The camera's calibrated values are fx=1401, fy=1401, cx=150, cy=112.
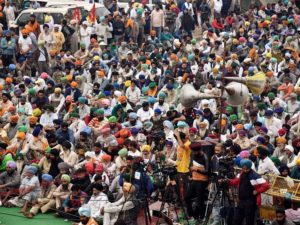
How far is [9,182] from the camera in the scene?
27297 millimetres

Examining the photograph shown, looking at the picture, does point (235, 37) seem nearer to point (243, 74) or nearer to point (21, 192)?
point (243, 74)

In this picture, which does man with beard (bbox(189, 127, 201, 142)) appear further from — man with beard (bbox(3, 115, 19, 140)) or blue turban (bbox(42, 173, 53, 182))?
man with beard (bbox(3, 115, 19, 140))

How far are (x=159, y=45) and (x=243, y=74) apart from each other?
461 centimetres

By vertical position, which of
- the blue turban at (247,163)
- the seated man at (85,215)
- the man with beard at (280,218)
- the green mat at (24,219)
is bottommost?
the green mat at (24,219)

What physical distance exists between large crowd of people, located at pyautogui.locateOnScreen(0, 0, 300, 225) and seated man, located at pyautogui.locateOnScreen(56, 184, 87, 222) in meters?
0.02

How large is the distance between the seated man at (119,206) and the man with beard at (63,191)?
4.97 feet

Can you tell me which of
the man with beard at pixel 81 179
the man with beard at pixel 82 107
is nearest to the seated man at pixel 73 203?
the man with beard at pixel 81 179

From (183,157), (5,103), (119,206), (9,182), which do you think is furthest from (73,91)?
(119,206)

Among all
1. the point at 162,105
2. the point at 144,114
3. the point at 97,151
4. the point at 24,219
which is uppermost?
the point at 162,105

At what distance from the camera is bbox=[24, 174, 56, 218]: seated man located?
2661 centimetres

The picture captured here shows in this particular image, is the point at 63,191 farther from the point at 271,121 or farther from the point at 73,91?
the point at 73,91

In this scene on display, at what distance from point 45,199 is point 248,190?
201 inches

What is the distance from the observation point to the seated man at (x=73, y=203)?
1025 inches

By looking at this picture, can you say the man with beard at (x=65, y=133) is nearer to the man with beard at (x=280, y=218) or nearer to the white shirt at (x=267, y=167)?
the white shirt at (x=267, y=167)
